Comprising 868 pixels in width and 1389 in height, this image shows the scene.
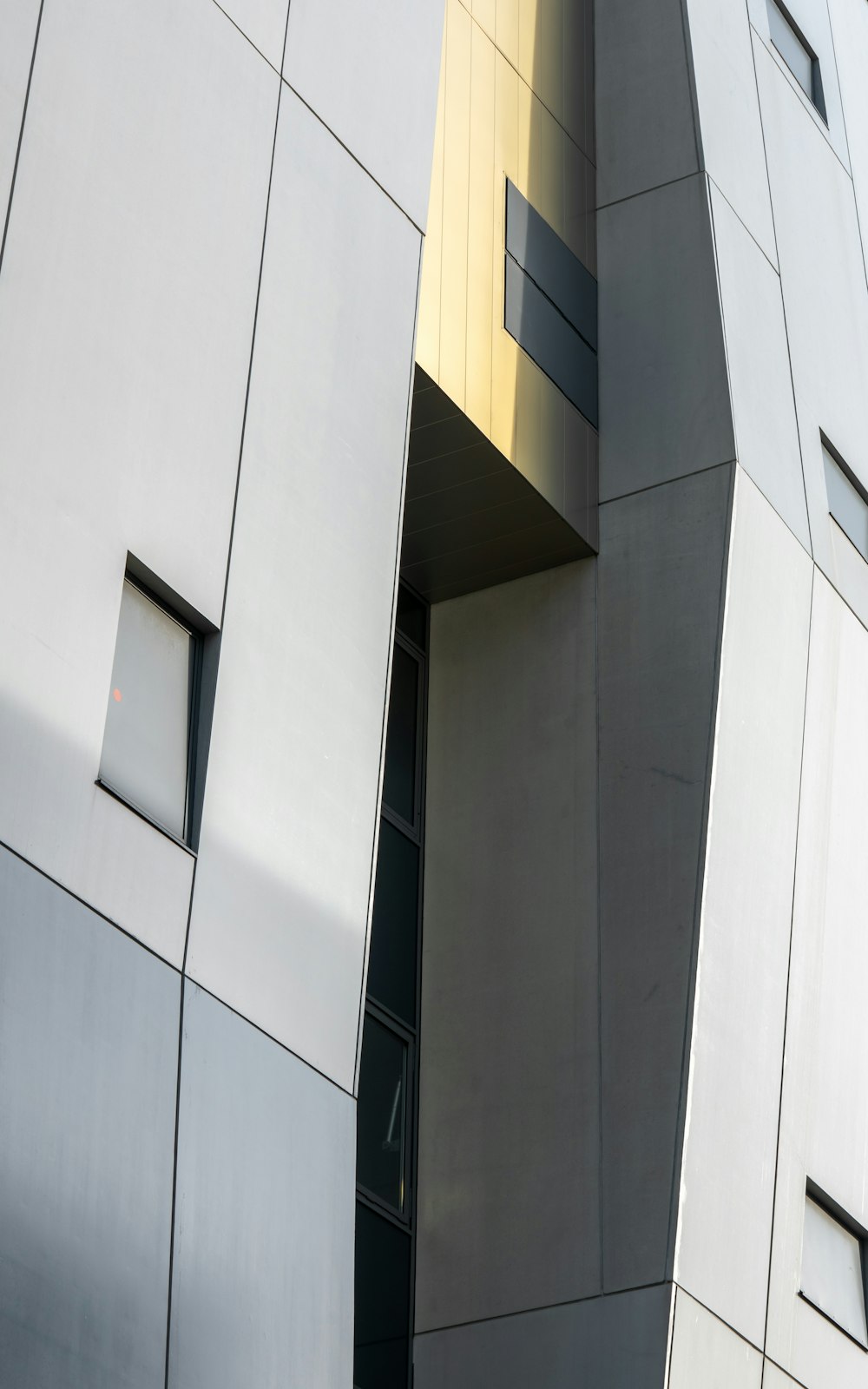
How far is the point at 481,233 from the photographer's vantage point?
1553 centimetres

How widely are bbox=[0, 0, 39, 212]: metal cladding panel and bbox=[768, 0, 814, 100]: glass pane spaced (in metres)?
12.9

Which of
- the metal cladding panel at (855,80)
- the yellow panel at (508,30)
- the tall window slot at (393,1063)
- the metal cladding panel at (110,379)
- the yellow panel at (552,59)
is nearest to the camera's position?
the metal cladding panel at (110,379)

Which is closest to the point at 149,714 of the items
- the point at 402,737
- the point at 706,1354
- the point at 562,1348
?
the point at 562,1348

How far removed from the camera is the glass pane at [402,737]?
51.5 ft

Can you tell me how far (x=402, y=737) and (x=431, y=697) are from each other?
20.1 inches

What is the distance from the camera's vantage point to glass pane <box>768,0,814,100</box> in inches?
808

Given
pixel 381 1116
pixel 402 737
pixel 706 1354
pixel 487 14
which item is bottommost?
pixel 706 1354

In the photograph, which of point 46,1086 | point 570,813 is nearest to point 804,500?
point 570,813

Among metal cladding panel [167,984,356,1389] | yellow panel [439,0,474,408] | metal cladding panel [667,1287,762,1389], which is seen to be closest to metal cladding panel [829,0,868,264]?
yellow panel [439,0,474,408]

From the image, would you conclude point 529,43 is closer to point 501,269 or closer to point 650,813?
point 501,269

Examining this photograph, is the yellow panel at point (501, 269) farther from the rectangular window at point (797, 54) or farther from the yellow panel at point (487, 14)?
the rectangular window at point (797, 54)

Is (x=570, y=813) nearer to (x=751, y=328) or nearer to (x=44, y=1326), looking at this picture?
(x=751, y=328)

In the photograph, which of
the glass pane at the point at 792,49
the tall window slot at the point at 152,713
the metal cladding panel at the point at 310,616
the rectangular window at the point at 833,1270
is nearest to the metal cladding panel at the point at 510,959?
the rectangular window at the point at 833,1270

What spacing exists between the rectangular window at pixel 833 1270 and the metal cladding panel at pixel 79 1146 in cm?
724
